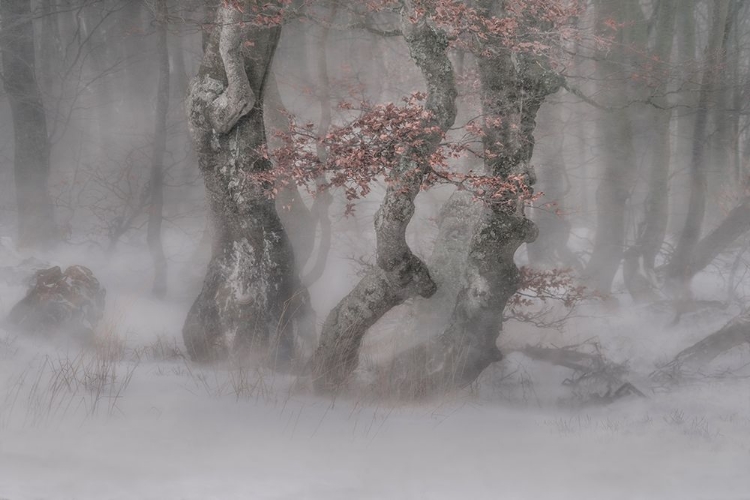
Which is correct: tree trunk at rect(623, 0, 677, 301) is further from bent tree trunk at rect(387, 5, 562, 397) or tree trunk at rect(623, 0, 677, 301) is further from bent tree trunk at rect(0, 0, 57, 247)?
bent tree trunk at rect(0, 0, 57, 247)

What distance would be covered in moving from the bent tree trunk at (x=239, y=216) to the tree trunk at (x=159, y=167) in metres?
3.05

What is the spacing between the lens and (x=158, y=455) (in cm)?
653

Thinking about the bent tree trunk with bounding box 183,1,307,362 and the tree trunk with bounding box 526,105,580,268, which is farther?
the tree trunk with bounding box 526,105,580,268

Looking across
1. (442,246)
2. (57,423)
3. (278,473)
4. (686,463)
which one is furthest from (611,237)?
(57,423)

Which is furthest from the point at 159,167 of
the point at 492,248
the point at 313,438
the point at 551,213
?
the point at 551,213

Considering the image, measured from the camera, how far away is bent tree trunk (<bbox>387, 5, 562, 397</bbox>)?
8.12 meters

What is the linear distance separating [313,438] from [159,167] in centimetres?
663

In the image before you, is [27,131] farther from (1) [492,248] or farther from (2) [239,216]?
(1) [492,248]

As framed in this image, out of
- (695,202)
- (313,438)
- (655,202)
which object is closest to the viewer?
(313,438)

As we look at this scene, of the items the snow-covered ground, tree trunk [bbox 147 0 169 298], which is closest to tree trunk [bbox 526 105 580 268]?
the snow-covered ground

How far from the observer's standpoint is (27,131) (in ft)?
40.5

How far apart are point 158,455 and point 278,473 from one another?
1.16m

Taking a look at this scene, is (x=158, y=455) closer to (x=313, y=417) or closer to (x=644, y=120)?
(x=313, y=417)

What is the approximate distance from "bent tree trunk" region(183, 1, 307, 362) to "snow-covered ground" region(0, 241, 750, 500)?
755 millimetres
